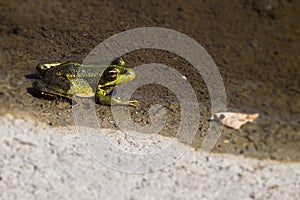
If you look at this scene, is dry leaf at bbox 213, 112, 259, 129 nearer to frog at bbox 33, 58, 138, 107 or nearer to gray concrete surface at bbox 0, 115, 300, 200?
gray concrete surface at bbox 0, 115, 300, 200

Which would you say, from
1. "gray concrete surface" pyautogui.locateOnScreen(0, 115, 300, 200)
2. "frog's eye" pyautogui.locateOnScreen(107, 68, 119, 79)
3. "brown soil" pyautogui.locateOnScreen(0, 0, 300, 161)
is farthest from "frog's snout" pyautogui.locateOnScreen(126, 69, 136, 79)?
"gray concrete surface" pyautogui.locateOnScreen(0, 115, 300, 200)

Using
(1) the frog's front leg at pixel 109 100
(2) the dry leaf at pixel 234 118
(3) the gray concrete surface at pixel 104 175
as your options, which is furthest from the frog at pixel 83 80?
(2) the dry leaf at pixel 234 118

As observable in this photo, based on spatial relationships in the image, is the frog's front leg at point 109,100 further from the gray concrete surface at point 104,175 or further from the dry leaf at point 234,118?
the dry leaf at point 234,118

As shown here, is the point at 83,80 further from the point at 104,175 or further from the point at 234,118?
the point at 234,118

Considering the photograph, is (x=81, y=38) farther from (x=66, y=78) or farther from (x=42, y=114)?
(x=42, y=114)

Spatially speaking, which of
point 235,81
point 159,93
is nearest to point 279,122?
point 235,81

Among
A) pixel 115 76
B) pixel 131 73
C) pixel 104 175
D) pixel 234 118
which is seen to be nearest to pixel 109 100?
pixel 115 76
